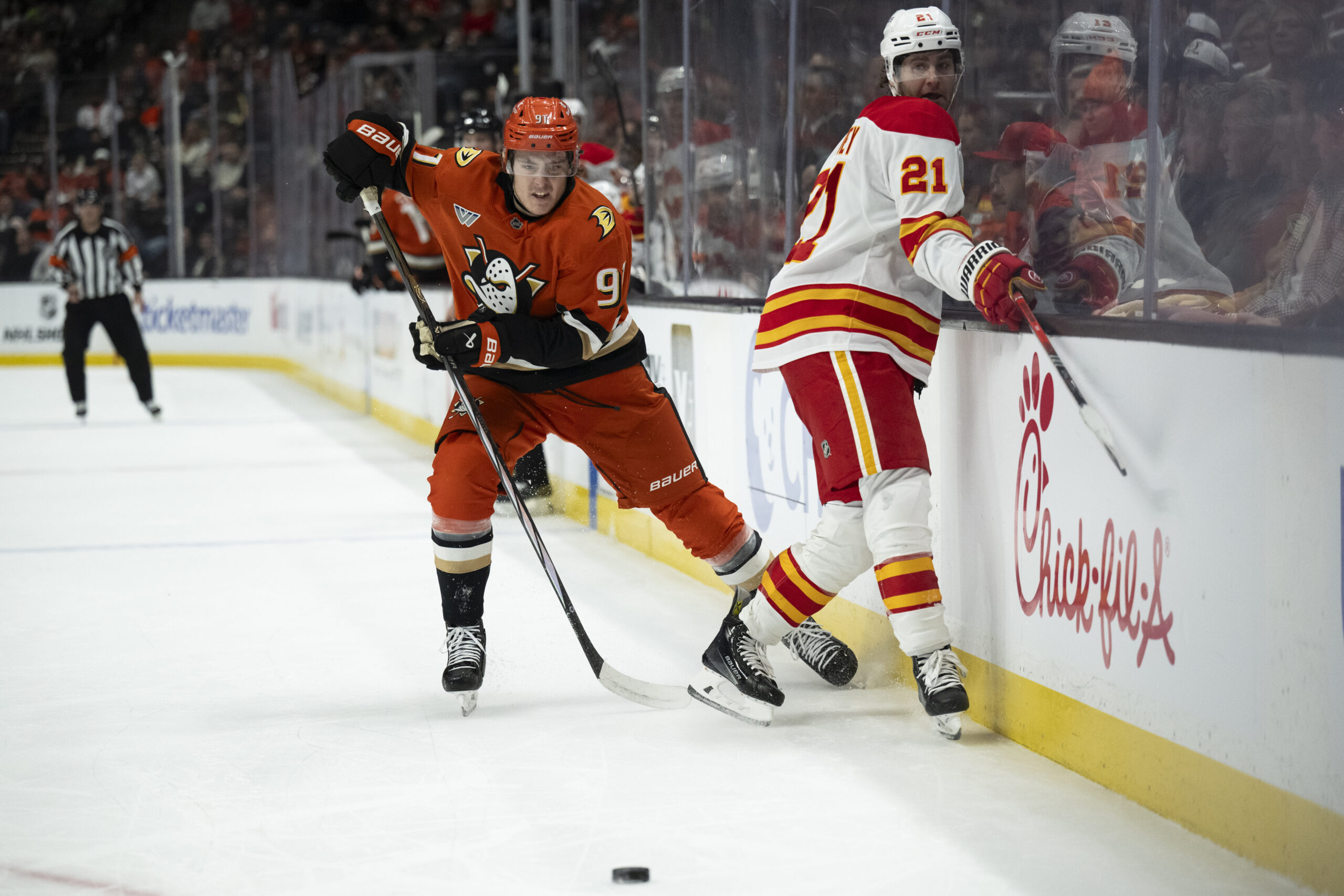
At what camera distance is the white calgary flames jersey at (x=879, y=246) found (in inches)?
108

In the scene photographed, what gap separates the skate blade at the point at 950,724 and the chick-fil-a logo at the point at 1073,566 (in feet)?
0.78

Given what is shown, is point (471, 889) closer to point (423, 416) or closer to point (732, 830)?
point (732, 830)

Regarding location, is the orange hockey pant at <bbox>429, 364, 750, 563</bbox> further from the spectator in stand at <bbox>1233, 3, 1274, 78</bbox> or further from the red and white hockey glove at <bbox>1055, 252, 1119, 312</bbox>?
the spectator in stand at <bbox>1233, 3, 1274, 78</bbox>

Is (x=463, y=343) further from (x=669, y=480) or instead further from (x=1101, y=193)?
(x=1101, y=193)

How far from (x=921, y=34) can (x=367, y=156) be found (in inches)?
45.3

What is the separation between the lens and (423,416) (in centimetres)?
827

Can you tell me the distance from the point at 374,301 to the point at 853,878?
25.1ft

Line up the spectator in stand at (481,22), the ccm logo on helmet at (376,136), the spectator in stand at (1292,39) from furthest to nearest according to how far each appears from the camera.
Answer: the spectator in stand at (481,22) < the ccm logo on helmet at (376,136) < the spectator in stand at (1292,39)

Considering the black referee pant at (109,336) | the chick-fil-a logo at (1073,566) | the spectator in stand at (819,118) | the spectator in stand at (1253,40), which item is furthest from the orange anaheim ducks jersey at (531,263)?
the black referee pant at (109,336)

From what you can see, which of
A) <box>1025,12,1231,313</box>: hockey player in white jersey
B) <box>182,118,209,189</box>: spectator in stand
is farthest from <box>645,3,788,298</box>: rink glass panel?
<box>182,118,209,189</box>: spectator in stand

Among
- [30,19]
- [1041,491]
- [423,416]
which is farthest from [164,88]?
[1041,491]

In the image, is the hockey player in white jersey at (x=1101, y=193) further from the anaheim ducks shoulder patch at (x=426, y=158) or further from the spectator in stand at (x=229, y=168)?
the spectator in stand at (x=229, y=168)

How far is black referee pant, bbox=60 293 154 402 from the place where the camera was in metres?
9.46

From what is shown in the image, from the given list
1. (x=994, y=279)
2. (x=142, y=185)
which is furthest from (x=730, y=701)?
(x=142, y=185)
